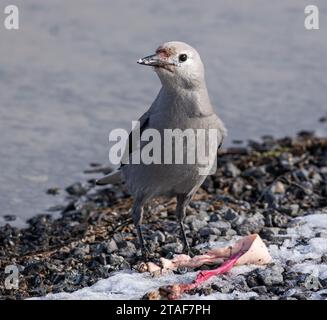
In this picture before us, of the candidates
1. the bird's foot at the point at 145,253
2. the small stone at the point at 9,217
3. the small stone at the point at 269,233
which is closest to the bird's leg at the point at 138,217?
the bird's foot at the point at 145,253

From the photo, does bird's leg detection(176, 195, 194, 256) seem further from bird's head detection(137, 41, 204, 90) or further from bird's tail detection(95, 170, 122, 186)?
bird's head detection(137, 41, 204, 90)

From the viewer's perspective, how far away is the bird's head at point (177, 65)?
7141 mm

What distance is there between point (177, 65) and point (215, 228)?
140 cm

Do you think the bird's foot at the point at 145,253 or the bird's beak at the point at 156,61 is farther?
the bird's foot at the point at 145,253

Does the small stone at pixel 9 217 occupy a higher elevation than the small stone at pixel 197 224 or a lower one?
higher

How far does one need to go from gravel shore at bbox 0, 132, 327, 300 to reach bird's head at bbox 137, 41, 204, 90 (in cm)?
122

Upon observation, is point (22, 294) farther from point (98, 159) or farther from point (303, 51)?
point (303, 51)

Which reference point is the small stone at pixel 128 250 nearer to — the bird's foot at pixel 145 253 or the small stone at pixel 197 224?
the bird's foot at pixel 145 253

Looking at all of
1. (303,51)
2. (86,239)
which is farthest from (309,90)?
(86,239)

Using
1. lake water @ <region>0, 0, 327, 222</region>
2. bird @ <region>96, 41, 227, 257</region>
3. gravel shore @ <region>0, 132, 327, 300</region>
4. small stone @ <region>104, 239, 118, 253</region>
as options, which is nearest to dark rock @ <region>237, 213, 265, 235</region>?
gravel shore @ <region>0, 132, 327, 300</region>

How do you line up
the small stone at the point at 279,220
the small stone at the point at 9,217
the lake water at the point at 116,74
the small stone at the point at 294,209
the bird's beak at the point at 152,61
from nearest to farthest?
the bird's beak at the point at 152,61
the small stone at the point at 279,220
the small stone at the point at 294,209
the small stone at the point at 9,217
the lake water at the point at 116,74

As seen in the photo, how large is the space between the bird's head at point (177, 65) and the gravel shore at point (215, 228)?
122 cm

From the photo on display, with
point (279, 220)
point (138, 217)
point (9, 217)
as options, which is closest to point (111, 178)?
point (138, 217)

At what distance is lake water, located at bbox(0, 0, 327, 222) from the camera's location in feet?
34.3
